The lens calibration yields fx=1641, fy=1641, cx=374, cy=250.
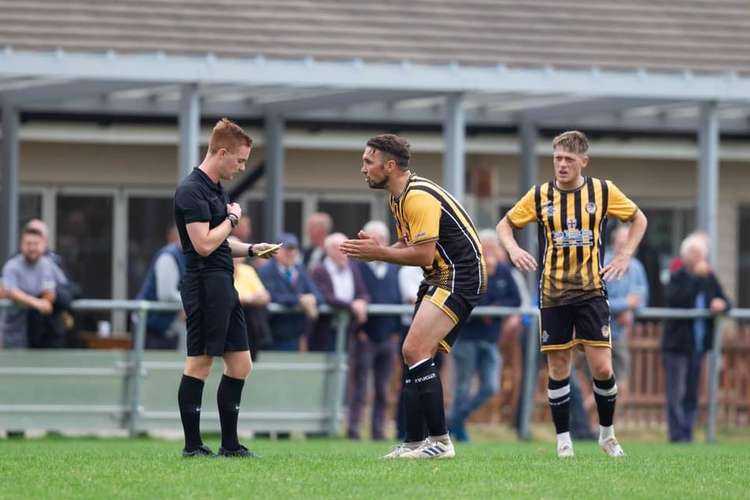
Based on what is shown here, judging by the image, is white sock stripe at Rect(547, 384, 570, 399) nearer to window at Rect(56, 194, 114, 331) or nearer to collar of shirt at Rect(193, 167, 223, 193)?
collar of shirt at Rect(193, 167, 223, 193)

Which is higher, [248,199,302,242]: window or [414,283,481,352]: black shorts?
[248,199,302,242]: window

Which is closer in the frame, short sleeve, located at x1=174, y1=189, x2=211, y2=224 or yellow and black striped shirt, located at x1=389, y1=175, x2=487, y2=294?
short sleeve, located at x1=174, y1=189, x2=211, y2=224

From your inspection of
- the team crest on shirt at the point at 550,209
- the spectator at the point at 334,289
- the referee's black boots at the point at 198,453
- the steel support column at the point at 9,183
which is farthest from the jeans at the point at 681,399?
the referee's black boots at the point at 198,453

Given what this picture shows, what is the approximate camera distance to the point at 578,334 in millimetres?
9797

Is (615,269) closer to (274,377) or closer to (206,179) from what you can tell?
(206,179)

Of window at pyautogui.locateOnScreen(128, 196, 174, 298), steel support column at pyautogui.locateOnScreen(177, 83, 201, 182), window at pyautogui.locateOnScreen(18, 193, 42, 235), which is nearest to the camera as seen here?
steel support column at pyautogui.locateOnScreen(177, 83, 201, 182)

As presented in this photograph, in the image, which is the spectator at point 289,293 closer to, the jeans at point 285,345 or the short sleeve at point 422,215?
the jeans at point 285,345

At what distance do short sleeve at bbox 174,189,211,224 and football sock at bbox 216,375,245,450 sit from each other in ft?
3.35

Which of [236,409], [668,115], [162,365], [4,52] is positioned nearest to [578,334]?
[236,409]

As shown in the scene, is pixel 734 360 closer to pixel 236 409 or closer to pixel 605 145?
pixel 605 145

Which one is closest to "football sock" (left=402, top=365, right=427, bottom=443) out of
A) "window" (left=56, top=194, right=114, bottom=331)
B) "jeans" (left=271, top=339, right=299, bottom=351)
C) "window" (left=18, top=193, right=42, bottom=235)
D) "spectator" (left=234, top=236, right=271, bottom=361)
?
"spectator" (left=234, top=236, right=271, bottom=361)

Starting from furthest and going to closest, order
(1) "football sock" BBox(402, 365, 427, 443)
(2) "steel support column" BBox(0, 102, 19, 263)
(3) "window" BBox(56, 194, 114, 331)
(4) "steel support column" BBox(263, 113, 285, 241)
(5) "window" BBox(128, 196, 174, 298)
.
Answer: (5) "window" BBox(128, 196, 174, 298), (3) "window" BBox(56, 194, 114, 331), (4) "steel support column" BBox(263, 113, 285, 241), (2) "steel support column" BBox(0, 102, 19, 263), (1) "football sock" BBox(402, 365, 427, 443)

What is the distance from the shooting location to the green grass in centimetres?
771

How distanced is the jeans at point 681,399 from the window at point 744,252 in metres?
5.84
